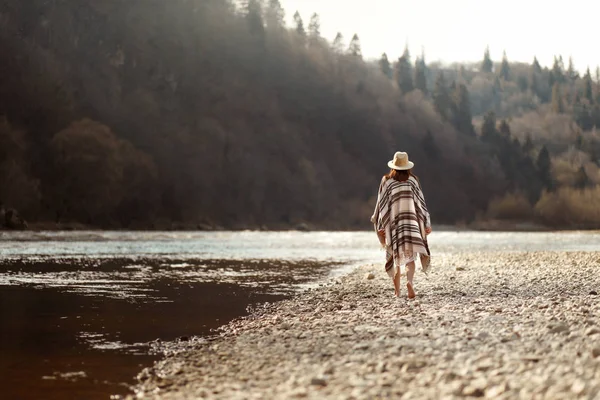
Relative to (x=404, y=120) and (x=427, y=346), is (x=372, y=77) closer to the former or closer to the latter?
(x=404, y=120)

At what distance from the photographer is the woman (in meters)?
14.3

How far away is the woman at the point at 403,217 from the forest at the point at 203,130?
118929 mm

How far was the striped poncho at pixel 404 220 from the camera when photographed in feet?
46.8

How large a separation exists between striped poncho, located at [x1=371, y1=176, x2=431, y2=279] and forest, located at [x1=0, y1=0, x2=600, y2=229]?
119 metres

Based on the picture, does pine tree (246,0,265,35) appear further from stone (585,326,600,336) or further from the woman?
stone (585,326,600,336)

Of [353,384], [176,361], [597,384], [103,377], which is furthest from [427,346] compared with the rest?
[103,377]

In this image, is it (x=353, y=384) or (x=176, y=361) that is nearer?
(x=353, y=384)

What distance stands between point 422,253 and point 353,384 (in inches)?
273

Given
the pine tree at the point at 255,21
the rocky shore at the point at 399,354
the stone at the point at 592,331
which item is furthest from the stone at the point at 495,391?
the pine tree at the point at 255,21

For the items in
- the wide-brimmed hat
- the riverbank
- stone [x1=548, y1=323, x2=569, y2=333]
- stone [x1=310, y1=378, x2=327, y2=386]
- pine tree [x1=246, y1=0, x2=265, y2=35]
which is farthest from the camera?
pine tree [x1=246, y1=0, x2=265, y2=35]

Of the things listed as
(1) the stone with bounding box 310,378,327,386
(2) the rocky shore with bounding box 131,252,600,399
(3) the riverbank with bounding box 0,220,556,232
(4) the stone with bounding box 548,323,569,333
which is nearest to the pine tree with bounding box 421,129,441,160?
(3) the riverbank with bounding box 0,220,556,232

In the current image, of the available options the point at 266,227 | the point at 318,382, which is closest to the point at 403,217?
the point at 318,382

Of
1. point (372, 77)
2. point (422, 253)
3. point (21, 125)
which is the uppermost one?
point (372, 77)

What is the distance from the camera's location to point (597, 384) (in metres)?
7.07
